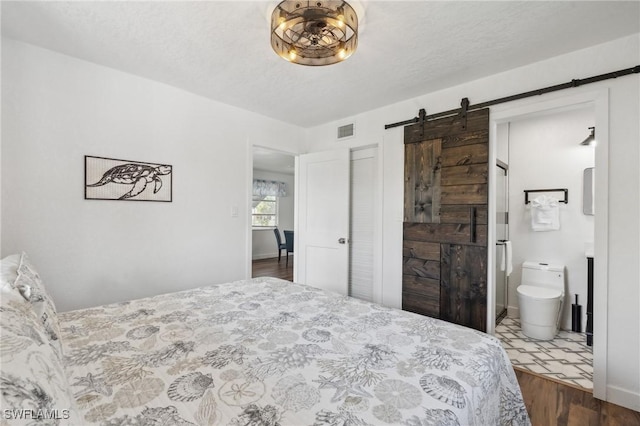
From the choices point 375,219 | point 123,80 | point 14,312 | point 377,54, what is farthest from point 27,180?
point 375,219

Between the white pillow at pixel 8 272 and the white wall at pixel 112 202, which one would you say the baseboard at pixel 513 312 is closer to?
the white wall at pixel 112 202

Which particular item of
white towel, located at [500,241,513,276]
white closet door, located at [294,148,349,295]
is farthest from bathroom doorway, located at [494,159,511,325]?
white closet door, located at [294,148,349,295]

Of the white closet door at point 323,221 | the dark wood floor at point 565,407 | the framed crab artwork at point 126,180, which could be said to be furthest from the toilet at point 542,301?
the framed crab artwork at point 126,180

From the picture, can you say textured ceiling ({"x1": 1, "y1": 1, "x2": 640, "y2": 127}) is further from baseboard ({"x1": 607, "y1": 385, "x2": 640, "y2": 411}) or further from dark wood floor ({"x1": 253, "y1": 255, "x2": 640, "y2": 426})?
dark wood floor ({"x1": 253, "y1": 255, "x2": 640, "y2": 426})

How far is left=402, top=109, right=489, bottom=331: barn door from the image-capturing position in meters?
2.48

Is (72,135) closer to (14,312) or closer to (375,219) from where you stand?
(14,312)

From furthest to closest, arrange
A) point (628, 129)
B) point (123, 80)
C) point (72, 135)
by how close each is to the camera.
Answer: point (123, 80) → point (72, 135) → point (628, 129)

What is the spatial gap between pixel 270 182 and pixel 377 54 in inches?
237

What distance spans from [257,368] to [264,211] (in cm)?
707

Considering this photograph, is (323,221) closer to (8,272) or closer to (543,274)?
(543,274)

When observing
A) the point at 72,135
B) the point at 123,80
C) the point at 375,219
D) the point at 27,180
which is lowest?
the point at 375,219

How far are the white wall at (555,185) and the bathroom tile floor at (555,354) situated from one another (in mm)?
439

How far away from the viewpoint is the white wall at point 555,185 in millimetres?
3135

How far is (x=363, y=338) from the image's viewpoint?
4.42 feet
